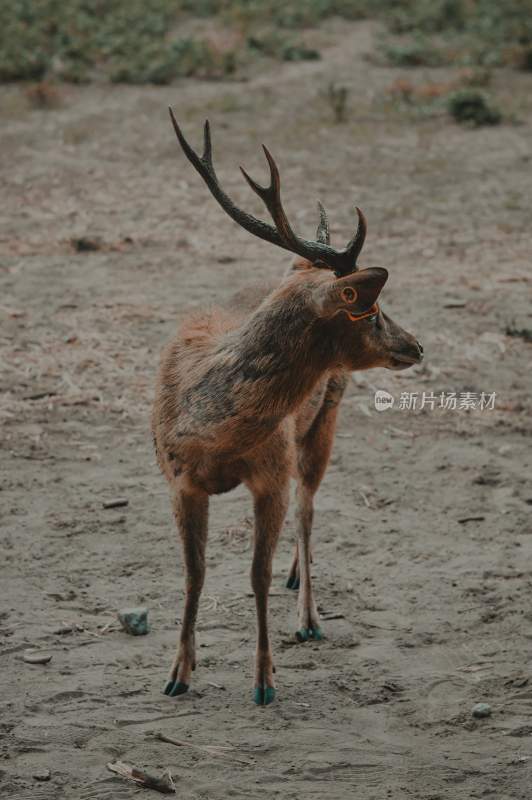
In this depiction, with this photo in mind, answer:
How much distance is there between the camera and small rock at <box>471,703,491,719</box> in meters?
5.59

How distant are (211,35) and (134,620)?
17.8m

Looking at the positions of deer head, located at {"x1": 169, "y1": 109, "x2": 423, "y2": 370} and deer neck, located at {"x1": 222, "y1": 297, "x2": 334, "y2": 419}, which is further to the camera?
deer neck, located at {"x1": 222, "y1": 297, "x2": 334, "y2": 419}

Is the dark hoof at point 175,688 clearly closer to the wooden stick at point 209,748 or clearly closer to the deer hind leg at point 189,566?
the deer hind leg at point 189,566

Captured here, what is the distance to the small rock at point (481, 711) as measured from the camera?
220 inches

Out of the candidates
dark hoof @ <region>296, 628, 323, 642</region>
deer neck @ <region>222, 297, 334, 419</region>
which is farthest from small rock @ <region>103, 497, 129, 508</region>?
deer neck @ <region>222, 297, 334, 419</region>

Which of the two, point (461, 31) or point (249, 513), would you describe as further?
point (461, 31)

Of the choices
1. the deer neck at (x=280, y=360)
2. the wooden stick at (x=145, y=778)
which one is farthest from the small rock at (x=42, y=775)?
the deer neck at (x=280, y=360)

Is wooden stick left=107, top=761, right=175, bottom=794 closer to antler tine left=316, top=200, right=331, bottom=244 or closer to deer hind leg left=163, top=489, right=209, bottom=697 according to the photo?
deer hind leg left=163, top=489, right=209, bottom=697

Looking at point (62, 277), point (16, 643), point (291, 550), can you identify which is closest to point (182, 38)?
point (62, 277)

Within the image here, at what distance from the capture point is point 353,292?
492 cm

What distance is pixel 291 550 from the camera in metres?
7.42

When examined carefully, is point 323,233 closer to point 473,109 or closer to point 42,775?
point 42,775

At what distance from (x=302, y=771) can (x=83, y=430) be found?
4.23 m

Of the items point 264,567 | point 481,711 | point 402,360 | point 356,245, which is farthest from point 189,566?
point 356,245
